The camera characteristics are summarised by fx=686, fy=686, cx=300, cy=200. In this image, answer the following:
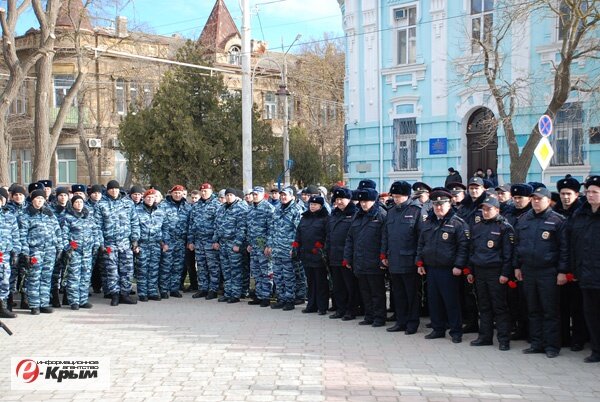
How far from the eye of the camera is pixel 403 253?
9398 mm

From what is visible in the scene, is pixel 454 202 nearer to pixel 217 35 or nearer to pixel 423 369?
pixel 423 369

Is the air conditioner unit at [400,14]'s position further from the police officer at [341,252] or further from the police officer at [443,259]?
the police officer at [443,259]

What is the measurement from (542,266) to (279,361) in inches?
128

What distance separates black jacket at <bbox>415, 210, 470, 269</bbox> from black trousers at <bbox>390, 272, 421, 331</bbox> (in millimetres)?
491

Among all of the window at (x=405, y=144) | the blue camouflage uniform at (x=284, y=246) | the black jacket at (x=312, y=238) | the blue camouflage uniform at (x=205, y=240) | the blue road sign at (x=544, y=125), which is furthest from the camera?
the window at (x=405, y=144)

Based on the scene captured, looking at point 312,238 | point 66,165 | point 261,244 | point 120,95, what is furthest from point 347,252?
point 66,165

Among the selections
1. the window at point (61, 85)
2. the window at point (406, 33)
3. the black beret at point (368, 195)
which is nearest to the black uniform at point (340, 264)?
the black beret at point (368, 195)

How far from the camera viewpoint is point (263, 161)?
22.3 meters

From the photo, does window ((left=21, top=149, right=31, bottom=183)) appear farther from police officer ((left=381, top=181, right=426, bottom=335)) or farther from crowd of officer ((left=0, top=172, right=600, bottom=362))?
police officer ((left=381, top=181, right=426, bottom=335))

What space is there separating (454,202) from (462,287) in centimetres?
118

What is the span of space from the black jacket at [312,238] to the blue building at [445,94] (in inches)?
353

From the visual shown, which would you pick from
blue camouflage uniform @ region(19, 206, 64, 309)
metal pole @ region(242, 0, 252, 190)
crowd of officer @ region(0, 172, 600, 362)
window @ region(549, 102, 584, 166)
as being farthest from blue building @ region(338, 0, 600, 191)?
blue camouflage uniform @ region(19, 206, 64, 309)

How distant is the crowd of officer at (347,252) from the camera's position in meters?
8.11

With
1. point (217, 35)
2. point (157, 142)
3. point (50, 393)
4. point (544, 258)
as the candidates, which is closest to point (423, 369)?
point (544, 258)
